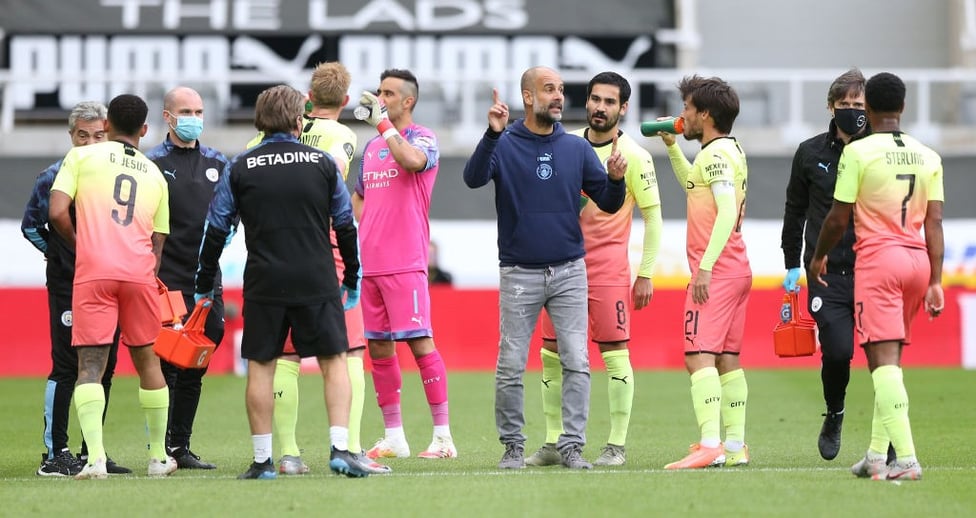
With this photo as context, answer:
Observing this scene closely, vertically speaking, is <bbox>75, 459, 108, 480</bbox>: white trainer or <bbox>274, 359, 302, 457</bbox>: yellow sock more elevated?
<bbox>274, 359, 302, 457</bbox>: yellow sock

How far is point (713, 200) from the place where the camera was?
9445 millimetres

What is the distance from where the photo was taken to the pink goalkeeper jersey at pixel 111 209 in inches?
349

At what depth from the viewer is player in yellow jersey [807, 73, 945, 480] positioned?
8.30 metres

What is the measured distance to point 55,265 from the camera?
9.64 m

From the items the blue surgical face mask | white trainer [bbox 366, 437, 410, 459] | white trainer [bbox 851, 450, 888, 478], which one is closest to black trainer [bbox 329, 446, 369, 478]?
white trainer [bbox 366, 437, 410, 459]

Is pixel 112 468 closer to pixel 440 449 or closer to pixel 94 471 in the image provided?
pixel 94 471

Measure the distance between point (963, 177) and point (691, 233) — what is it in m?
14.8

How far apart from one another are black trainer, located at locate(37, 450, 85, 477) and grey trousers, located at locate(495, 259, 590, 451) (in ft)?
8.82

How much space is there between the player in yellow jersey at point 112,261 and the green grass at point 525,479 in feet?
1.43

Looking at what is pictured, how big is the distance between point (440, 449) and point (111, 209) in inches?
110

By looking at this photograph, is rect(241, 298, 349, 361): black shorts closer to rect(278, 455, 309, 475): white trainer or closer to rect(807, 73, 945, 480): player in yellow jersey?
rect(278, 455, 309, 475): white trainer

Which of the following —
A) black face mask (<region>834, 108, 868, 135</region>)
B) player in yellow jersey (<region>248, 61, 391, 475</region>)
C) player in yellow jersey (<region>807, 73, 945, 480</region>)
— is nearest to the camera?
player in yellow jersey (<region>807, 73, 945, 480</region>)

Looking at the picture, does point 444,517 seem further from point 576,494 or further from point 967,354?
point 967,354

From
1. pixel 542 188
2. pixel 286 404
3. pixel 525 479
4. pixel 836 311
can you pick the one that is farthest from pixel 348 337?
pixel 836 311
